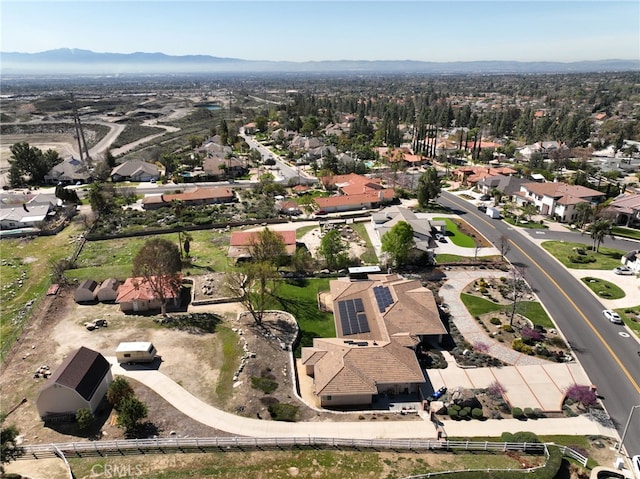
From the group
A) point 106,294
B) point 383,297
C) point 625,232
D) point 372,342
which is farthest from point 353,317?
point 625,232

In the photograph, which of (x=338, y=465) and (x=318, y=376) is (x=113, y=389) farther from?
(x=338, y=465)

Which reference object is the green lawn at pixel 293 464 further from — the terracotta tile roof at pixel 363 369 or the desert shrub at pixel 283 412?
the terracotta tile roof at pixel 363 369

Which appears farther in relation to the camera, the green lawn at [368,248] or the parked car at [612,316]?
the green lawn at [368,248]

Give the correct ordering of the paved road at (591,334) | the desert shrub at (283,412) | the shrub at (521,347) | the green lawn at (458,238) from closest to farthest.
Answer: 1. the desert shrub at (283,412)
2. the paved road at (591,334)
3. the shrub at (521,347)
4. the green lawn at (458,238)

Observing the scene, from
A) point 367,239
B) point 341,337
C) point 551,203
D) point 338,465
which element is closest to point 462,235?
point 367,239

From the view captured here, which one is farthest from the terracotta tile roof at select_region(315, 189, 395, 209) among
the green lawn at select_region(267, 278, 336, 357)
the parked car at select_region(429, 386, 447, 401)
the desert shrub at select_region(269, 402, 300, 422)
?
the desert shrub at select_region(269, 402, 300, 422)

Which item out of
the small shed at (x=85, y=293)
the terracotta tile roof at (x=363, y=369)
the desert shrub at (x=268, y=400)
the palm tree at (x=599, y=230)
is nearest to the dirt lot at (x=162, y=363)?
the desert shrub at (x=268, y=400)

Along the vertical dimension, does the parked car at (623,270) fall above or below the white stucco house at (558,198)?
below

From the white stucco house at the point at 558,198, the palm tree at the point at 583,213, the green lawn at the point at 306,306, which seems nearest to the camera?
the green lawn at the point at 306,306
